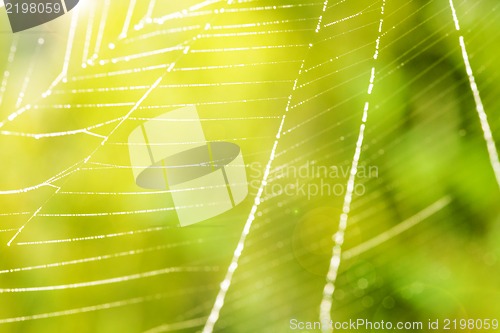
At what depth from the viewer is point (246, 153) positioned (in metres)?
1.00

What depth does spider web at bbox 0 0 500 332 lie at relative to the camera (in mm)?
780

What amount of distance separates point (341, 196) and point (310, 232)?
8cm

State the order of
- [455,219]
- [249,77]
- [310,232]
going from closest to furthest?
[455,219], [310,232], [249,77]

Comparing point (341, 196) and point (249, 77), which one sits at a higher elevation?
point (249, 77)

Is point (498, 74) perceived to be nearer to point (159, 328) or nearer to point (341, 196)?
point (341, 196)

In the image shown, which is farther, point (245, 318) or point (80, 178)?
point (80, 178)

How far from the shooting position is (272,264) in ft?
2.66

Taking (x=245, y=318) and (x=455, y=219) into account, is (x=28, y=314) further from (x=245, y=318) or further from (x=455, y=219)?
(x=455, y=219)

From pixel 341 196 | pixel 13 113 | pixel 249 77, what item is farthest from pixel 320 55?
pixel 13 113

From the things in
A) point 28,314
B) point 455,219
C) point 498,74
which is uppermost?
point 498,74

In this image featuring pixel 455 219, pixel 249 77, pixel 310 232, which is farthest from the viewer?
pixel 249 77

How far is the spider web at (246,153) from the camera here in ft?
2.56

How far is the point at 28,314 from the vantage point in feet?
3.09

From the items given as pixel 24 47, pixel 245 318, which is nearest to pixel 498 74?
pixel 245 318
